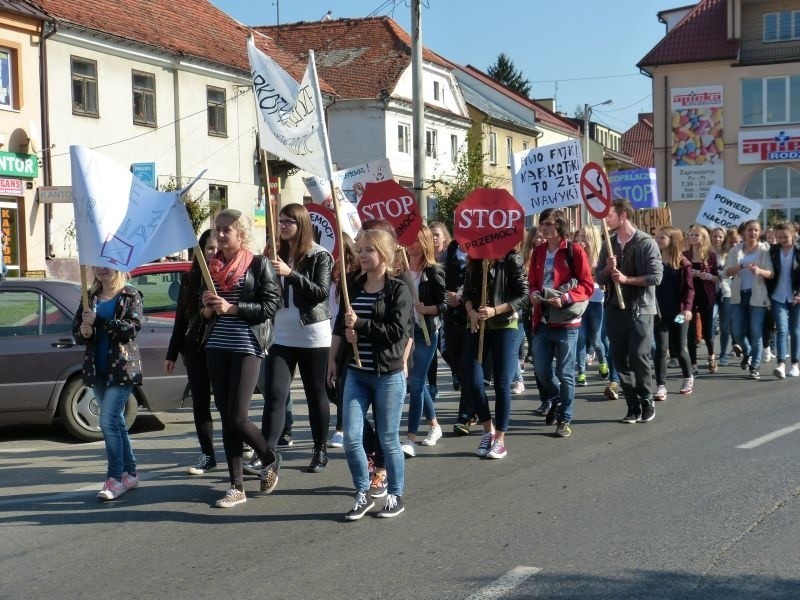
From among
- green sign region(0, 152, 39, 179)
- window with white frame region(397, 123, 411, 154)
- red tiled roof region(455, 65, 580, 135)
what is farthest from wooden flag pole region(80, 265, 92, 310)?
red tiled roof region(455, 65, 580, 135)

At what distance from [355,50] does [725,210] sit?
32.5m

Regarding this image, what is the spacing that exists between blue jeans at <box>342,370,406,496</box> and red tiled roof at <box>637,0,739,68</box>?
Answer: 41.6 m

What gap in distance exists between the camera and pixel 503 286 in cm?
839

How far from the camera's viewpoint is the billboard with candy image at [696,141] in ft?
147

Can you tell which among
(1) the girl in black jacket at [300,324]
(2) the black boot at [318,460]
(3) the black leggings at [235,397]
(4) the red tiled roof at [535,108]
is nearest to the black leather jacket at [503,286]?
(1) the girl in black jacket at [300,324]

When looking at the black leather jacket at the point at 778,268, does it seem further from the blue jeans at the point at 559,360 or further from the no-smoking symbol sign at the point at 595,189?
the blue jeans at the point at 559,360

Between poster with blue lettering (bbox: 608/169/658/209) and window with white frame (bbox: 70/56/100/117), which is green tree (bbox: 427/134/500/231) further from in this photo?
poster with blue lettering (bbox: 608/169/658/209)

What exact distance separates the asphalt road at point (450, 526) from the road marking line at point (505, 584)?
14 mm

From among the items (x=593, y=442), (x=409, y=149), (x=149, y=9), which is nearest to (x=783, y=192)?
(x=409, y=149)

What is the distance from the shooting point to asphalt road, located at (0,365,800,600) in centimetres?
511

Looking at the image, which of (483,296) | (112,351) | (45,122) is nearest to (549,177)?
(483,296)

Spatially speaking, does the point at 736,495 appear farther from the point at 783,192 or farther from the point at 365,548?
the point at 783,192

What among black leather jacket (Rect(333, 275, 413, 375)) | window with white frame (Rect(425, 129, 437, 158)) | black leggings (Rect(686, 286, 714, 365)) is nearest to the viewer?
black leather jacket (Rect(333, 275, 413, 375))

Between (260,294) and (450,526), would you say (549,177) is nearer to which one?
(260,294)
